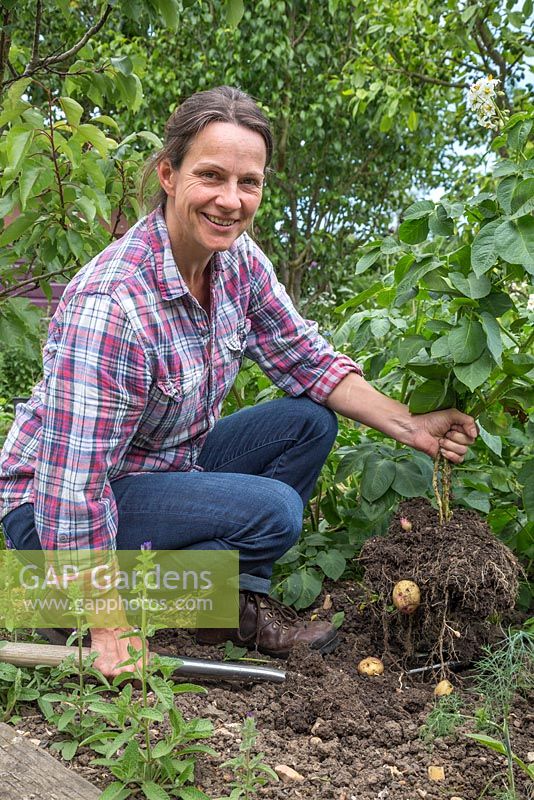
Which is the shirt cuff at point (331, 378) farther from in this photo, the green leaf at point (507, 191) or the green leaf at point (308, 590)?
the green leaf at point (507, 191)

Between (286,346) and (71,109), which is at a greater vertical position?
(71,109)

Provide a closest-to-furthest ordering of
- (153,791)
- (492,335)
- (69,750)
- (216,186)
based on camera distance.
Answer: (153,791) < (69,750) < (492,335) < (216,186)

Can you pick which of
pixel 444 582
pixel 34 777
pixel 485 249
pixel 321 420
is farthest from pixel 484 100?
pixel 34 777

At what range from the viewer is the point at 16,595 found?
2340mm

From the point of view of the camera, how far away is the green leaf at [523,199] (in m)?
1.80

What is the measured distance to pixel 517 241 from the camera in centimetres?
179

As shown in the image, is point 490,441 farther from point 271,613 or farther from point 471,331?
point 271,613

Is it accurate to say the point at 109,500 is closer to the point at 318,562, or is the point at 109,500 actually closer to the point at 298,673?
the point at 298,673

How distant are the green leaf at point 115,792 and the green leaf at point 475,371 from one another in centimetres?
101

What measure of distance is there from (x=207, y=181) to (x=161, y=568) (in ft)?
3.06

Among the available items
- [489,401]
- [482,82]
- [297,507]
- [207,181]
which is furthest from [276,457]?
[482,82]

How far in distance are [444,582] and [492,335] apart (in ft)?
1.81

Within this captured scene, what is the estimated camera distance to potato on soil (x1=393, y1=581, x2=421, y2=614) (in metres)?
2.02

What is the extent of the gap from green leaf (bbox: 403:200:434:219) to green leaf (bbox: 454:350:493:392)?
33cm
